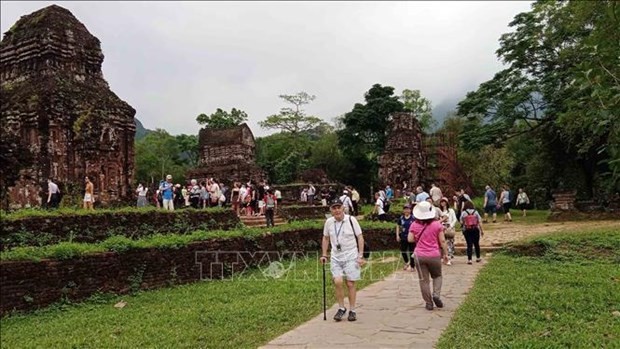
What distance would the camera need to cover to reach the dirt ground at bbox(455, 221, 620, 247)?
15.3 m

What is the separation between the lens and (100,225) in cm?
1155

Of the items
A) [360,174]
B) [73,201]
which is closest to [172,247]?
[73,201]

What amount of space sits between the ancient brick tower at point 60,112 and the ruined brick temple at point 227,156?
10.0 m

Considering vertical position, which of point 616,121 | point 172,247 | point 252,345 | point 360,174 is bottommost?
point 252,345

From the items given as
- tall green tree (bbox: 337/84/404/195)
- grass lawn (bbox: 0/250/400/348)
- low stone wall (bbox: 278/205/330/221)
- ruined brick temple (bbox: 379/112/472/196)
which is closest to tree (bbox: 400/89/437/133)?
tall green tree (bbox: 337/84/404/195)

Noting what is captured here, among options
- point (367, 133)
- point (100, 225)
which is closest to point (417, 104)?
point (367, 133)

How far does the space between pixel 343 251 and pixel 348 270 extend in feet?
0.82

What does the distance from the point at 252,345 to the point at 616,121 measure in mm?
4365

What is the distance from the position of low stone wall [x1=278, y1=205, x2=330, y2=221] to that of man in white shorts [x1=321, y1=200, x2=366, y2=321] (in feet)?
44.2

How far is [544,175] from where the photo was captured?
28750 millimetres

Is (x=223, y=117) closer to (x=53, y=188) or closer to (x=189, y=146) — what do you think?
(x=189, y=146)

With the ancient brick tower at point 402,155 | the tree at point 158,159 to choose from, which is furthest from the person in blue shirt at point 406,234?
the tree at point 158,159

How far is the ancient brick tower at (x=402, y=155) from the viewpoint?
34500 mm

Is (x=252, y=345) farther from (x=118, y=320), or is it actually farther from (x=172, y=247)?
(x=172, y=247)
